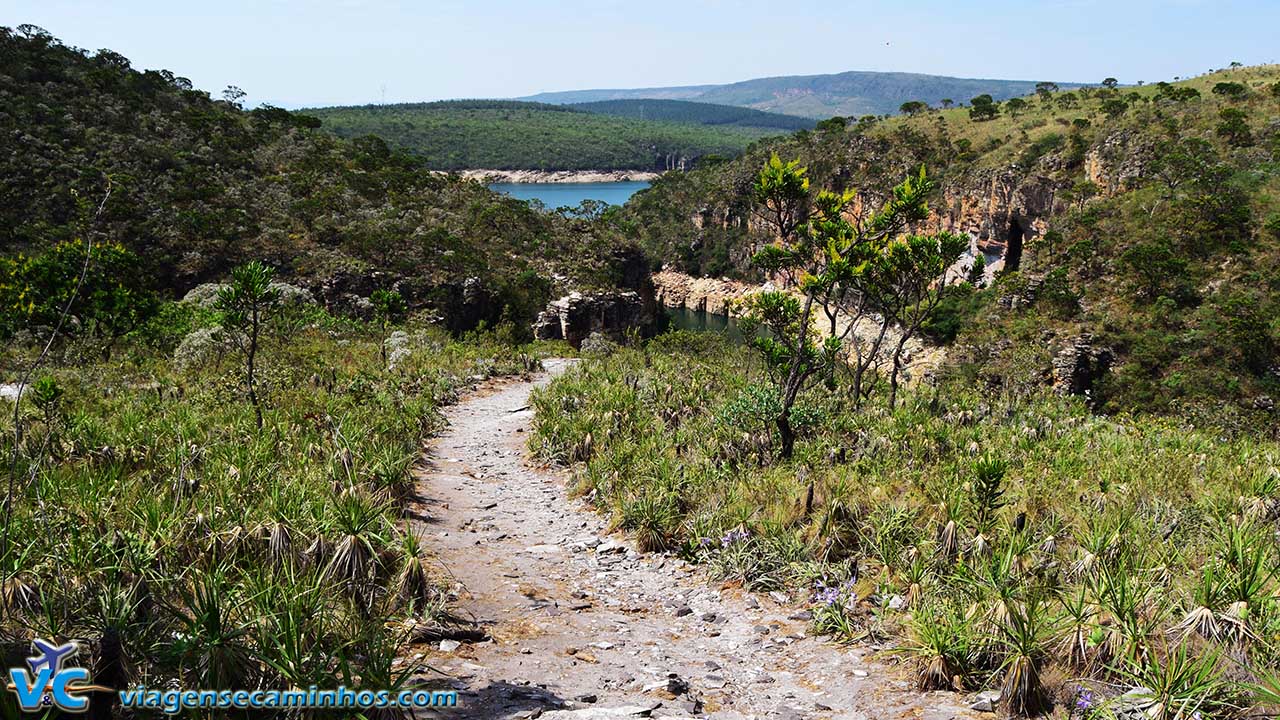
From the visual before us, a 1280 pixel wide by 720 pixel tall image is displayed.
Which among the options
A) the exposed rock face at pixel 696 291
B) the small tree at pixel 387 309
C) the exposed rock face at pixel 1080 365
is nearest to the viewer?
the small tree at pixel 387 309

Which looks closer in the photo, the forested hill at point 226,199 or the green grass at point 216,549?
the green grass at point 216,549

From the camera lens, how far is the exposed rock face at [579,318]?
4241cm

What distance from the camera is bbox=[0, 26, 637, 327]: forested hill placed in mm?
40000

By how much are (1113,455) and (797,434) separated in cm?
542

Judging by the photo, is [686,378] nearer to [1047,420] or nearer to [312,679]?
[1047,420]

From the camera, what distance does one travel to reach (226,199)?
46.5 m

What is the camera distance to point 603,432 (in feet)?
46.8

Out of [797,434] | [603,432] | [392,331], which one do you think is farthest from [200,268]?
[797,434]

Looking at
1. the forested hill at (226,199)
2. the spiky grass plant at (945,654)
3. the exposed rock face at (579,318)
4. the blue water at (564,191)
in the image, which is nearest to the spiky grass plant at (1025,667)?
the spiky grass plant at (945,654)

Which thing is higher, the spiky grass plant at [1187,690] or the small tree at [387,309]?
the spiky grass plant at [1187,690]

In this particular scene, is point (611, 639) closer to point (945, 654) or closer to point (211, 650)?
point (945, 654)

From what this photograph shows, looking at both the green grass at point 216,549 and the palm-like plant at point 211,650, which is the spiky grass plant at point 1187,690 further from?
the palm-like plant at point 211,650

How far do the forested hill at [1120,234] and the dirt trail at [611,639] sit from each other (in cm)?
2822

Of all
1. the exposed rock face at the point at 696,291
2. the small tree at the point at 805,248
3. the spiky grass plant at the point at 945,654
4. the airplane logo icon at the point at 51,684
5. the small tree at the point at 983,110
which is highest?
the small tree at the point at 983,110
